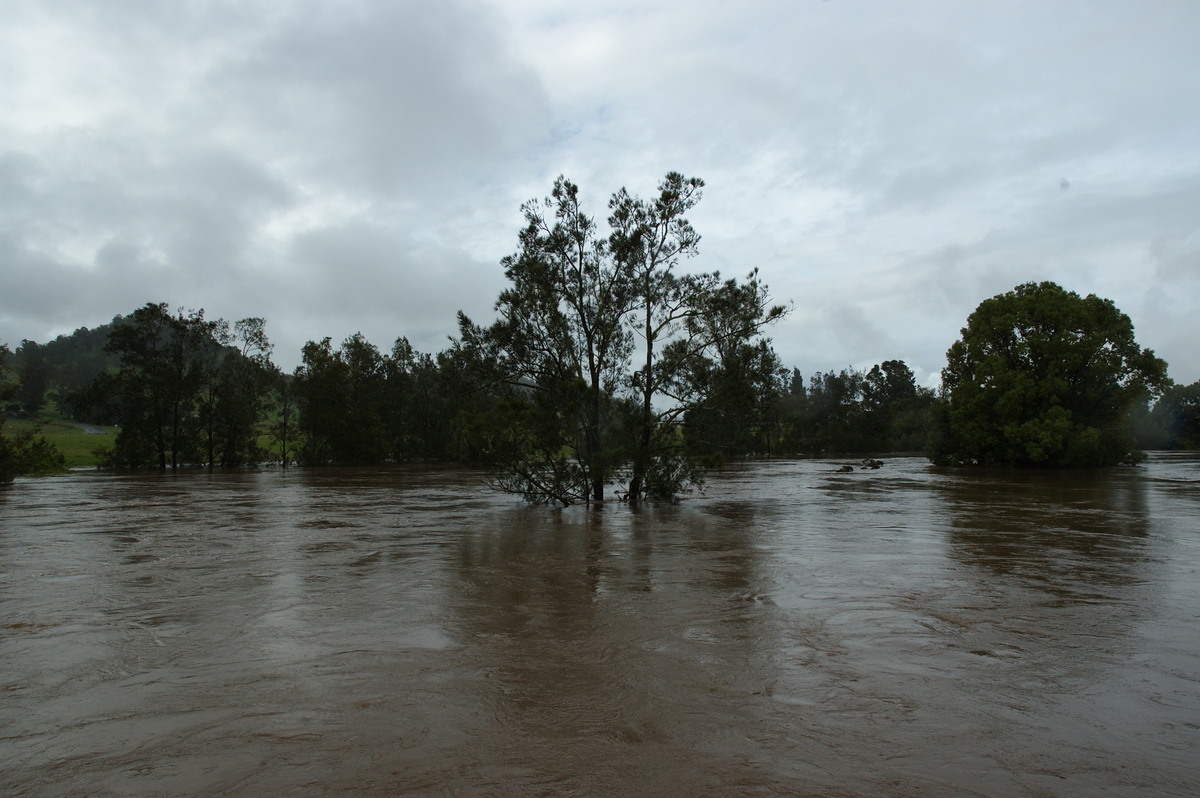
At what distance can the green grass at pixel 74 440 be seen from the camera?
5411 centimetres

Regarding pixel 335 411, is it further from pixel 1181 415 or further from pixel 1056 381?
pixel 1181 415

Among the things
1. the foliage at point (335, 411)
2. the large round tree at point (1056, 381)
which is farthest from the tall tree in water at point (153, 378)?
the large round tree at point (1056, 381)

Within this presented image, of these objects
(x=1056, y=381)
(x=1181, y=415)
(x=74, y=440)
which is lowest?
(x=74, y=440)

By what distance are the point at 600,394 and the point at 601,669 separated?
14882 mm

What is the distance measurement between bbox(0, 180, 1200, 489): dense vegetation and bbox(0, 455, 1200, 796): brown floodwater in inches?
286

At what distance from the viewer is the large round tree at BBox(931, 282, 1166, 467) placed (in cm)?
4269

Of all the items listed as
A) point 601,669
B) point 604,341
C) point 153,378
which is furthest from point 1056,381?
point 153,378

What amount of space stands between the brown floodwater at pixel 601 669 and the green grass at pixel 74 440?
159ft

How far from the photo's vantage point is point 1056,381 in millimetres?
42844

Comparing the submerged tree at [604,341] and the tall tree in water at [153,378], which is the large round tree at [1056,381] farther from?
the tall tree in water at [153,378]

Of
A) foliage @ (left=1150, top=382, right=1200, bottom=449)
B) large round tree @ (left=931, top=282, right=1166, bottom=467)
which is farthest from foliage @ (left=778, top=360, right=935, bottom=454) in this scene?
large round tree @ (left=931, top=282, right=1166, bottom=467)

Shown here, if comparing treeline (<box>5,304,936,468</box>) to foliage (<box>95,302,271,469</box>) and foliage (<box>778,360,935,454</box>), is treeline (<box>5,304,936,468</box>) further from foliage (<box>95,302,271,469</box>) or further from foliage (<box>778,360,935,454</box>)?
foliage (<box>778,360,935,454</box>)

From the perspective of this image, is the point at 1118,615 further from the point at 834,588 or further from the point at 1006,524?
the point at 1006,524

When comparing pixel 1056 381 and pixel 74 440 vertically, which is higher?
pixel 1056 381
